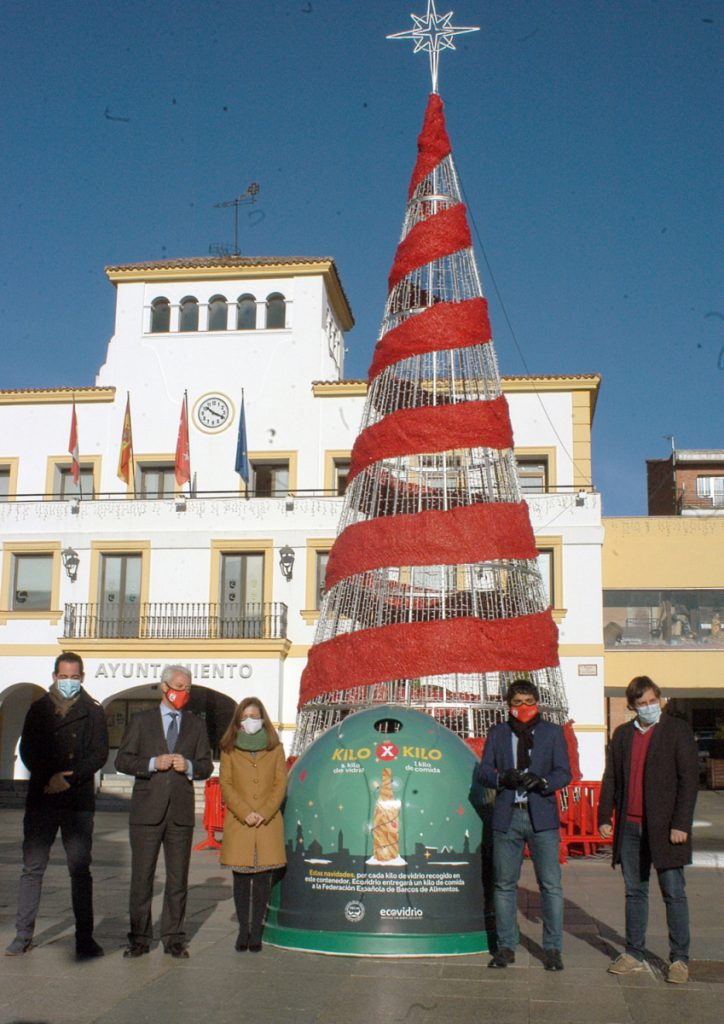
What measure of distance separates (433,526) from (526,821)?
17.1 ft

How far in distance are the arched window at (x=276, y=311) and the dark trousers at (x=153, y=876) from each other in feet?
73.8

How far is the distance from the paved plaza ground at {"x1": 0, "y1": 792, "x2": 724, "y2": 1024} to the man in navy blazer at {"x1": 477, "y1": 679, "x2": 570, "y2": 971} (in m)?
0.21

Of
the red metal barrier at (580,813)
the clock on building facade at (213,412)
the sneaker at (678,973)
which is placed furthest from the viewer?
the clock on building facade at (213,412)

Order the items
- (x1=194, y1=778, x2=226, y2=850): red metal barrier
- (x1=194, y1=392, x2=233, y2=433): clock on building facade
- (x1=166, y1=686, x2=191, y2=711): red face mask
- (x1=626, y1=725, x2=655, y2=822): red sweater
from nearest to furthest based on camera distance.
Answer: (x1=626, y1=725, x2=655, y2=822): red sweater → (x1=166, y1=686, x2=191, y2=711): red face mask → (x1=194, y1=778, x2=226, y2=850): red metal barrier → (x1=194, y1=392, x2=233, y2=433): clock on building facade

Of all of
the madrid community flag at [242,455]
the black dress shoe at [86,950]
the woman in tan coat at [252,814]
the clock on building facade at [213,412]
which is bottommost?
the black dress shoe at [86,950]

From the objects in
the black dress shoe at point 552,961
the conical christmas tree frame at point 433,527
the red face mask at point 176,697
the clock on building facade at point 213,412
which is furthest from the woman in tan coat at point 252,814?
the clock on building facade at point 213,412

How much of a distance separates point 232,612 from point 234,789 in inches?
729

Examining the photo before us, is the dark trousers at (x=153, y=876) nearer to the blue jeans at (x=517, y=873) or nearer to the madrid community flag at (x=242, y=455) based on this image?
the blue jeans at (x=517, y=873)

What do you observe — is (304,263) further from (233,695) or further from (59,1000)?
(59,1000)

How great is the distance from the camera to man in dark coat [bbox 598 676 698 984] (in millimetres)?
6832

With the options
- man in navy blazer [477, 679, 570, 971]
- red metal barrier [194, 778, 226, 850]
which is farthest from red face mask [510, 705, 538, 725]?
red metal barrier [194, 778, 226, 850]

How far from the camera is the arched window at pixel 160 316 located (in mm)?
29266

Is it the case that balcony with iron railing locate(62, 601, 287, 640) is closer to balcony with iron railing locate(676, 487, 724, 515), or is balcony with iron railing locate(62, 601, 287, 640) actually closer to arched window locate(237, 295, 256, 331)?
arched window locate(237, 295, 256, 331)

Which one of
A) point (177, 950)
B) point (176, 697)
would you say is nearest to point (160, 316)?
point (176, 697)
